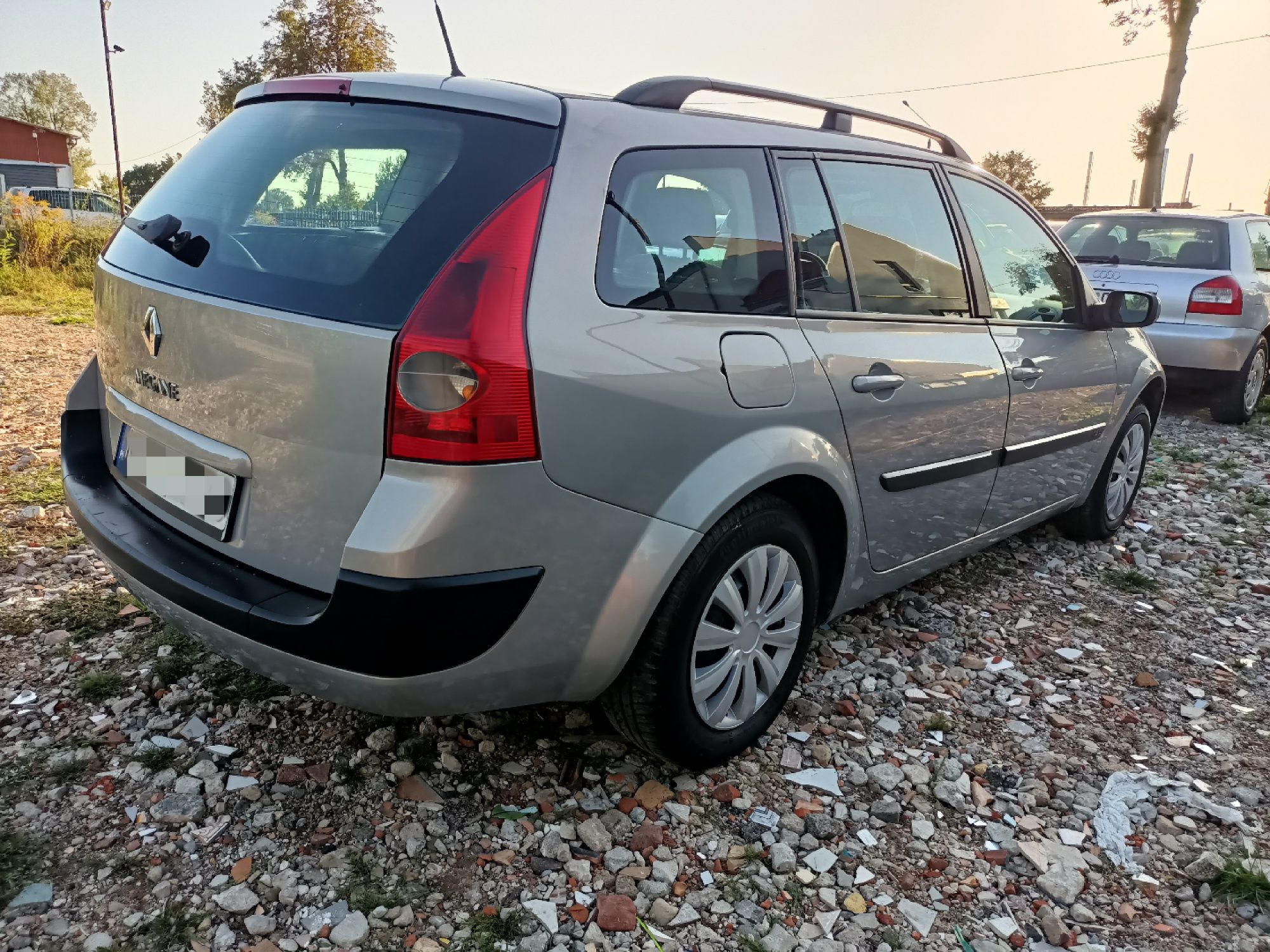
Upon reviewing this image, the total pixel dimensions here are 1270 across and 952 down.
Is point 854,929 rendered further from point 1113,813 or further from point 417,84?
point 417,84

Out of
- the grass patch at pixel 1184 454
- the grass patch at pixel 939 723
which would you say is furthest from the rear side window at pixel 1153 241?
the grass patch at pixel 939 723

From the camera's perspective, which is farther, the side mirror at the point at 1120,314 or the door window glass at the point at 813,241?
the side mirror at the point at 1120,314

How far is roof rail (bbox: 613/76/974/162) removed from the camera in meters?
2.42

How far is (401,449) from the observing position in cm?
189

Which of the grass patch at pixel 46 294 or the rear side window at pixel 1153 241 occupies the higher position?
the rear side window at pixel 1153 241

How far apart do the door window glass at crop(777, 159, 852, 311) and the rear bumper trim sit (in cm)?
119

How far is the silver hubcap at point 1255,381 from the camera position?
7797mm

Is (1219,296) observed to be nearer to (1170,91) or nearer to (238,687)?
(238,687)

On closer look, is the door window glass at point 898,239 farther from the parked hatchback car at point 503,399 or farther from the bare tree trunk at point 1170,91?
the bare tree trunk at point 1170,91

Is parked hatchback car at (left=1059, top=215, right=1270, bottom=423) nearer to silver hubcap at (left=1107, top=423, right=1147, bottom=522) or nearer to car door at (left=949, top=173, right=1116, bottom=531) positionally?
silver hubcap at (left=1107, top=423, right=1147, bottom=522)

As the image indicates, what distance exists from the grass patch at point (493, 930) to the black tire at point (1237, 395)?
24.9ft

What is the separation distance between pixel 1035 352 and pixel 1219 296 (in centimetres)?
494

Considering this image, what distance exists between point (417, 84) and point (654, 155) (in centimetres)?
57

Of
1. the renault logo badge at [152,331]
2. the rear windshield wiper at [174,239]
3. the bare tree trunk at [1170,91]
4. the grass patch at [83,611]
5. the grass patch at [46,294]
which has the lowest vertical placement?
the grass patch at [83,611]
